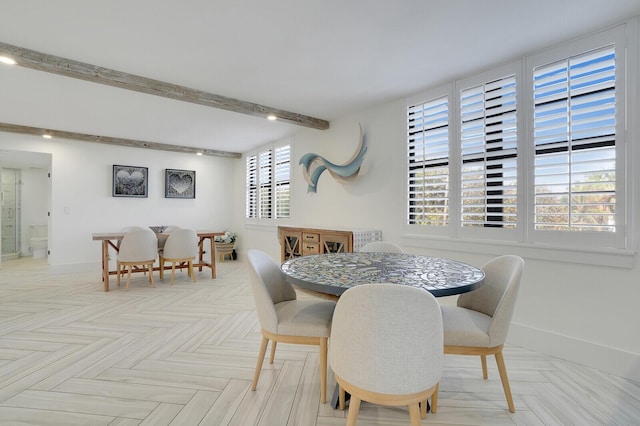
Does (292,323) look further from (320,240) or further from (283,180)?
(283,180)

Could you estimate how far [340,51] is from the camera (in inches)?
103

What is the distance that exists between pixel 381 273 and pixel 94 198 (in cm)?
623

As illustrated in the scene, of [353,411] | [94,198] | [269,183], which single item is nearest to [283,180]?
[269,183]

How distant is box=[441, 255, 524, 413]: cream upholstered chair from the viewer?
1656mm

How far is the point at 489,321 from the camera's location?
1.83 meters

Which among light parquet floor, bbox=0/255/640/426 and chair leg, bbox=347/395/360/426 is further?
light parquet floor, bbox=0/255/640/426

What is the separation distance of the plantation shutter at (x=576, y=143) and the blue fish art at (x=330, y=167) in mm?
1943

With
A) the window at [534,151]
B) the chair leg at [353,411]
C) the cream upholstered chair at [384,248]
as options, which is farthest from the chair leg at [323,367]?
the window at [534,151]

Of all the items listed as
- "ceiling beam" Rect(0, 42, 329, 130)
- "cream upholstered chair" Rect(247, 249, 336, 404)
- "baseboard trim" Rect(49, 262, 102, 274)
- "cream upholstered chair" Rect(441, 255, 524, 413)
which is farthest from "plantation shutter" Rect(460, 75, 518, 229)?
"baseboard trim" Rect(49, 262, 102, 274)

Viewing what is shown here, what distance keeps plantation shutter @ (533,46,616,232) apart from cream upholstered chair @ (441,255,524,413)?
91 centimetres

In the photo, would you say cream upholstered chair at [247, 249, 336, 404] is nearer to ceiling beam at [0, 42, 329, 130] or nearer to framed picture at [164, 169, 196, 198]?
ceiling beam at [0, 42, 329, 130]

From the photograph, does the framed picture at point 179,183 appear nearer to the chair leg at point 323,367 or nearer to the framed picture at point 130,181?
the framed picture at point 130,181

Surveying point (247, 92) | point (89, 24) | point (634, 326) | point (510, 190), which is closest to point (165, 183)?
A: point (247, 92)

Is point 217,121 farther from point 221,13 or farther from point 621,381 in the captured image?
point 621,381
